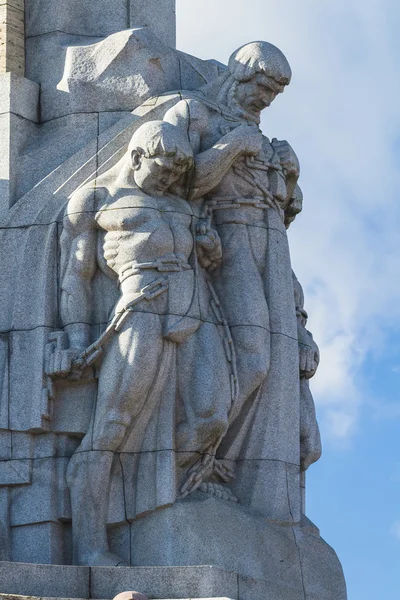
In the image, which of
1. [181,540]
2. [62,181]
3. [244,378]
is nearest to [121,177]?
[62,181]

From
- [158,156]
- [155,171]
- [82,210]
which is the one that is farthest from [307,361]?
[82,210]

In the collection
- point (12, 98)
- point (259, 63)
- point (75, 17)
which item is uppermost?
point (75, 17)

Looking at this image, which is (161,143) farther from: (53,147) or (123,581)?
(123,581)

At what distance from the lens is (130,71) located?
2036 cm

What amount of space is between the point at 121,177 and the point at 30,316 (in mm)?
1557

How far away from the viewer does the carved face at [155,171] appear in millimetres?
19438

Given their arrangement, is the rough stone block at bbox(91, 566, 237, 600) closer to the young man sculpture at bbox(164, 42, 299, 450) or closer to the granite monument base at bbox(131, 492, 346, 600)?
the granite monument base at bbox(131, 492, 346, 600)

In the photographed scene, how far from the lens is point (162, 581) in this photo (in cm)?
1803

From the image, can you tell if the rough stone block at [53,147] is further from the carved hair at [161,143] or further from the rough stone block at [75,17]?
the rough stone block at [75,17]

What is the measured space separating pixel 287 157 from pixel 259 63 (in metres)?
0.96

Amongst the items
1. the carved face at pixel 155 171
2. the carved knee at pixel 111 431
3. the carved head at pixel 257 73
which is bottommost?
the carved knee at pixel 111 431

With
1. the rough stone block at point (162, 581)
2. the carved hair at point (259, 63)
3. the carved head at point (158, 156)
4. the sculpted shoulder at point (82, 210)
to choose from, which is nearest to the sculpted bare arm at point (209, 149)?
the carved head at point (158, 156)

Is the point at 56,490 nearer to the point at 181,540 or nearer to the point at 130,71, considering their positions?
A: the point at 181,540

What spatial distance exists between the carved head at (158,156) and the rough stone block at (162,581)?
3.65 meters
